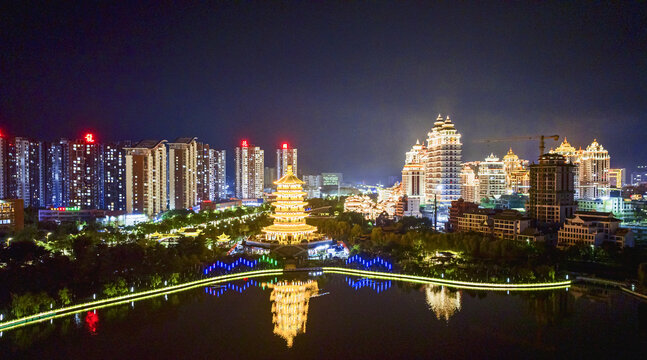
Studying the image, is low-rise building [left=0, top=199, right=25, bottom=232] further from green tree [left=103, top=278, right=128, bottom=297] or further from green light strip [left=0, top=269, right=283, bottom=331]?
green light strip [left=0, top=269, right=283, bottom=331]

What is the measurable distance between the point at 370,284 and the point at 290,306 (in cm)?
286

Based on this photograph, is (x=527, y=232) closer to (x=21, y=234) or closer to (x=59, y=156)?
(x=21, y=234)

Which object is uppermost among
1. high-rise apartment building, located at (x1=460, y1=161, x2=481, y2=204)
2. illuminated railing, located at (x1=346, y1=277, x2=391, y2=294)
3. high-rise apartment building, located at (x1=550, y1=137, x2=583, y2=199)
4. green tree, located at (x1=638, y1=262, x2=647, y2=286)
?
high-rise apartment building, located at (x1=550, y1=137, x2=583, y2=199)

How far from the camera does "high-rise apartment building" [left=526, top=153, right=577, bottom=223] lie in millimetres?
19844

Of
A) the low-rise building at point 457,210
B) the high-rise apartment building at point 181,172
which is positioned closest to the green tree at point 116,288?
the low-rise building at point 457,210

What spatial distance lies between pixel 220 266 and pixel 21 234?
6.98 meters

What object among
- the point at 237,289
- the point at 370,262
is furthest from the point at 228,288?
the point at 370,262

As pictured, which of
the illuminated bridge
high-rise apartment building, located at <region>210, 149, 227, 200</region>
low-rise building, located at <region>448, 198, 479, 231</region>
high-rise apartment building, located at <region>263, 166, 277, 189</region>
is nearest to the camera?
the illuminated bridge

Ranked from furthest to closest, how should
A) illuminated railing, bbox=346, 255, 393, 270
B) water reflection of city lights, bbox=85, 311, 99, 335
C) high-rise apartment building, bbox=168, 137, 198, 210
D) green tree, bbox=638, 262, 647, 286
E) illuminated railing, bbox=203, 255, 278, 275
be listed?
high-rise apartment building, bbox=168, 137, 198, 210, illuminated railing, bbox=346, 255, 393, 270, illuminated railing, bbox=203, 255, 278, 275, green tree, bbox=638, 262, 647, 286, water reflection of city lights, bbox=85, 311, 99, 335

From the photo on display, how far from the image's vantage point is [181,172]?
29.3 m

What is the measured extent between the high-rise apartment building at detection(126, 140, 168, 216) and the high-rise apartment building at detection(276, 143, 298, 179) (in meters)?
16.0

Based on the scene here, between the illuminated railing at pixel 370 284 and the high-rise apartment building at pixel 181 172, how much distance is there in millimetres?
17742

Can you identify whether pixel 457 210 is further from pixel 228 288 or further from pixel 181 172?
pixel 181 172

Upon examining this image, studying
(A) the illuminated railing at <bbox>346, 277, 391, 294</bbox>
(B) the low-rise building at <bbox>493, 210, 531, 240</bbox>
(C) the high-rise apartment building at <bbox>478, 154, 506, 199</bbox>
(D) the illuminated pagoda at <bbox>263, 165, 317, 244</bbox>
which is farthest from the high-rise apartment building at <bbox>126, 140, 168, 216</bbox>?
(C) the high-rise apartment building at <bbox>478, 154, 506, 199</bbox>
